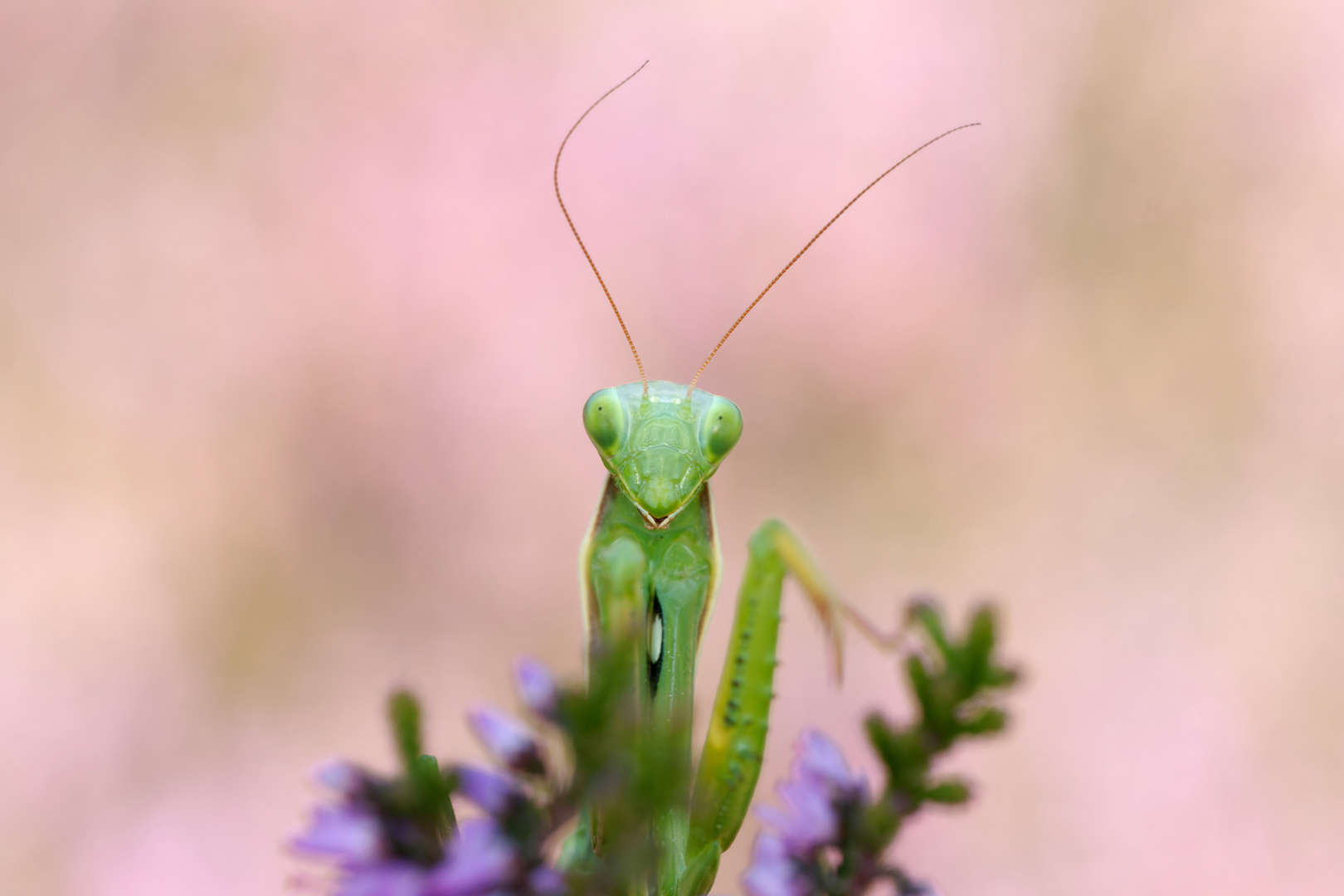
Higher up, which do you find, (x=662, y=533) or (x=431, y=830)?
(x=662, y=533)

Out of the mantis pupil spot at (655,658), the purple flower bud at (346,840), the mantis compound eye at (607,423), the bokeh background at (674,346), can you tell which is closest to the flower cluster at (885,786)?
the purple flower bud at (346,840)

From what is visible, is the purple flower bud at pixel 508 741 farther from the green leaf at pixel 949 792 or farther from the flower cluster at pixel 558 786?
the green leaf at pixel 949 792

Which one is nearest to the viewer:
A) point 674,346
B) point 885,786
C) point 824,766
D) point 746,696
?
point 885,786

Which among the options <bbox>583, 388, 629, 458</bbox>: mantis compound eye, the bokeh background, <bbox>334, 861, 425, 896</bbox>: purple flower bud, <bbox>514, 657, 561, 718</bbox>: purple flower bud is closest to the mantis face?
<bbox>583, 388, 629, 458</bbox>: mantis compound eye

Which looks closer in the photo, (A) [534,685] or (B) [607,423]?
(A) [534,685]

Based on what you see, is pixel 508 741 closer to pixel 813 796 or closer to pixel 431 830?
pixel 431 830

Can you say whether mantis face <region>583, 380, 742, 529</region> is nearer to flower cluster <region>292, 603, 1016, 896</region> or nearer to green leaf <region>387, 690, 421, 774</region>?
flower cluster <region>292, 603, 1016, 896</region>

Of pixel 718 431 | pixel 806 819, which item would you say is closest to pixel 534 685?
pixel 806 819
